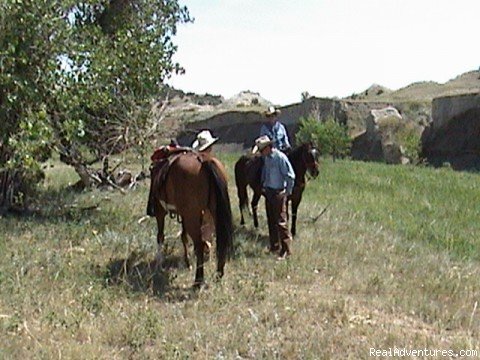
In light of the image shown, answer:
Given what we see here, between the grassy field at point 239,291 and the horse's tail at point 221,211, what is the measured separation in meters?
0.45

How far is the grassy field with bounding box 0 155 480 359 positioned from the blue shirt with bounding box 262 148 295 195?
1.08 m

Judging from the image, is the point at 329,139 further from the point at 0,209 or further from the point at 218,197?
the point at 218,197

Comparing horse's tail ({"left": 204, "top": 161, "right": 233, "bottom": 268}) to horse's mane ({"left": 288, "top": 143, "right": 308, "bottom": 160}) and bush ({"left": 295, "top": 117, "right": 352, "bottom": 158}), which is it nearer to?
horse's mane ({"left": 288, "top": 143, "right": 308, "bottom": 160})

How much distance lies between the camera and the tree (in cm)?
876

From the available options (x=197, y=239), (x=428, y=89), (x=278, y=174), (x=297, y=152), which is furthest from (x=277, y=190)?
(x=428, y=89)

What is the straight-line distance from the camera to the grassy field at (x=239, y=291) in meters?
4.95

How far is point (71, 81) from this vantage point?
961 cm

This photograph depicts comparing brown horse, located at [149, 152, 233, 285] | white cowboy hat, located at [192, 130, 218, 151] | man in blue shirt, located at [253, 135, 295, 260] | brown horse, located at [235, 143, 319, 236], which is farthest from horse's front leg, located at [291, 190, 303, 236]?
brown horse, located at [149, 152, 233, 285]

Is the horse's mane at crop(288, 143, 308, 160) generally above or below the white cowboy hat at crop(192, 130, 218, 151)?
below

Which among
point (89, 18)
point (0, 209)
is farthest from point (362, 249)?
point (89, 18)

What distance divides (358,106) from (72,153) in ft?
92.9

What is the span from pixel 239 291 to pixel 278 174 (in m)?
2.53

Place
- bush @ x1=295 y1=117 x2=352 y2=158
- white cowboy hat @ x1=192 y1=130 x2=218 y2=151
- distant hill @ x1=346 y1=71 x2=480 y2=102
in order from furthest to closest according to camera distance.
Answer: distant hill @ x1=346 y1=71 x2=480 y2=102 → bush @ x1=295 y1=117 x2=352 y2=158 → white cowboy hat @ x1=192 y1=130 x2=218 y2=151

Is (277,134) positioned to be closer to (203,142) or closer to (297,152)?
(297,152)
